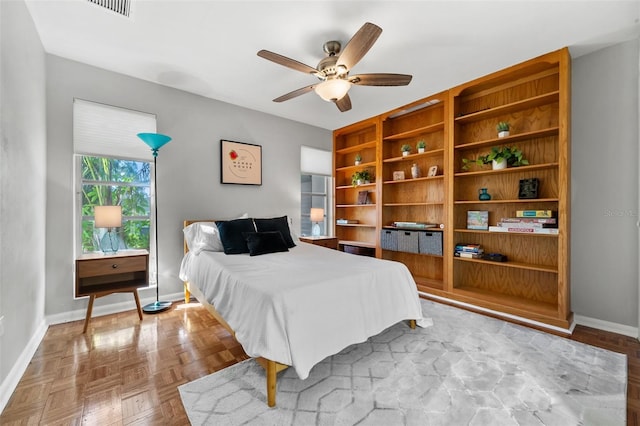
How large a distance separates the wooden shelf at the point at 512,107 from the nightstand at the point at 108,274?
13.2ft

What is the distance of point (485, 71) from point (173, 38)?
10.6ft

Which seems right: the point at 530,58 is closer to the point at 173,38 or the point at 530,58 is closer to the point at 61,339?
the point at 173,38

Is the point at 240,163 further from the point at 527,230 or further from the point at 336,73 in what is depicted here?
the point at 527,230

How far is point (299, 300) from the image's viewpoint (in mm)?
1674

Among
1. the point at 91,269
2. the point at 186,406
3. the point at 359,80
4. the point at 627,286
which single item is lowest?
the point at 186,406

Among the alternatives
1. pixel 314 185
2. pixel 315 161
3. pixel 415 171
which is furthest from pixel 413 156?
pixel 314 185

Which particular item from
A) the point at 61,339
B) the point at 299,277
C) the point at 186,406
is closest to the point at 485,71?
the point at 299,277

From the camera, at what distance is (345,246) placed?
16.4 feet

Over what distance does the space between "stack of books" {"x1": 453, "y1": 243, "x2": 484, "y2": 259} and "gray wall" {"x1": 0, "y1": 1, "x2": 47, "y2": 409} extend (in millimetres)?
4068

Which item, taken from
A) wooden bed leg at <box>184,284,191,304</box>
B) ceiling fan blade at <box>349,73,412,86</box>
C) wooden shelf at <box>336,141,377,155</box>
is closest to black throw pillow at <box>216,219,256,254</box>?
wooden bed leg at <box>184,284,191,304</box>

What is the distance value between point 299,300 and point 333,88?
179 cm

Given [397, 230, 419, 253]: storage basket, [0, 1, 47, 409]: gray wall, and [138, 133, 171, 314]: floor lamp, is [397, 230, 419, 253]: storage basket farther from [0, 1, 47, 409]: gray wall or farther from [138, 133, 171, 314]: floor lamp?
[0, 1, 47, 409]: gray wall

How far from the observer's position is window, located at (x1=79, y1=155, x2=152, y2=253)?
289 cm

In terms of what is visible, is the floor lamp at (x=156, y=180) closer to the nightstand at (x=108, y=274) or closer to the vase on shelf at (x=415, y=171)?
the nightstand at (x=108, y=274)
